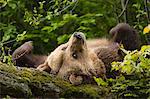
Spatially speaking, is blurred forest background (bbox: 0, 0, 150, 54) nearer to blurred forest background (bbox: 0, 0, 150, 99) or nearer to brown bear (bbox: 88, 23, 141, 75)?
blurred forest background (bbox: 0, 0, 150, 99)

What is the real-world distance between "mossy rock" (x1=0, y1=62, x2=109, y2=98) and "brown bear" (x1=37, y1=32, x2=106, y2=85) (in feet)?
1.21

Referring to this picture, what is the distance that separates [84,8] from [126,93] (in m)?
4.41

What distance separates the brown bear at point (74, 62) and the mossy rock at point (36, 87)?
37 cm

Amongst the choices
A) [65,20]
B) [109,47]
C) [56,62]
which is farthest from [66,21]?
[56,62]

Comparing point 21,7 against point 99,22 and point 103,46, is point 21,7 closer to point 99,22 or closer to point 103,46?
point 99,22

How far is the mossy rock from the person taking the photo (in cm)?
358

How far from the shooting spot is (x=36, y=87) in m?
3.83

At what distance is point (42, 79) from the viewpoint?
4008mm

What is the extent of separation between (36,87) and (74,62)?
3.70 feet

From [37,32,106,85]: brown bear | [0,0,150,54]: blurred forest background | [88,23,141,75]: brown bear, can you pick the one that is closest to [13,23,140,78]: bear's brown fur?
[88,23,141,75]: brown bear

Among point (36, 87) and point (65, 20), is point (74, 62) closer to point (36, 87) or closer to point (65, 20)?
point (36, 87)

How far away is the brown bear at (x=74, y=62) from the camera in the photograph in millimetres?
4785

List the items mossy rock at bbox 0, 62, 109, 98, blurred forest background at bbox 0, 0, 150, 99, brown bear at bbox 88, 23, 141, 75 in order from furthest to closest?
blurred forest background at bbox 0, 0, 150, 99
brown bear at bbox 88, 23, 141, 75
mossy rock at bbox 0, 62, 109, 98

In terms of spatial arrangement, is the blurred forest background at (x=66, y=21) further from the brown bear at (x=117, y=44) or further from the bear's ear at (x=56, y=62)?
the bear's ear at (x=56, y=62)
